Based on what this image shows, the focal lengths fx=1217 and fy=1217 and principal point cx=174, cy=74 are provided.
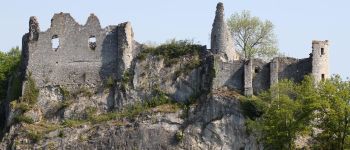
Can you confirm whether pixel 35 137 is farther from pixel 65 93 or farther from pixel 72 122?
pixel 65 93

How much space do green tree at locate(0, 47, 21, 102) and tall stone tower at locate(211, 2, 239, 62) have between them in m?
17.8

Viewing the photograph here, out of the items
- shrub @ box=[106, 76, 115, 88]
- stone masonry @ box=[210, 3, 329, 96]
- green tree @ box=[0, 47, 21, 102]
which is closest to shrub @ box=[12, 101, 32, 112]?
shrub @ box=[106, 76, 115, 88]

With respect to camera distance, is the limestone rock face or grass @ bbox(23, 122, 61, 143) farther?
grass @ bbox(23, 122, 61, 143)

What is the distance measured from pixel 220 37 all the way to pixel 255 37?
1016 centimetres

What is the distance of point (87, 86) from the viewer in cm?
8438

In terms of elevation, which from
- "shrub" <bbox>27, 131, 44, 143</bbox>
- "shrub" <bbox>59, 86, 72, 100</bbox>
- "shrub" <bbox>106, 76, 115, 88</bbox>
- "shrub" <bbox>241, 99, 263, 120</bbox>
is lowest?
"shrub" <bbox>27, 131, 44, 143</bbox>

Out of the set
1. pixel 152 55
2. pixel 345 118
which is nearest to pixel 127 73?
pixel 152 55

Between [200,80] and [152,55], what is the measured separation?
4.11 meters

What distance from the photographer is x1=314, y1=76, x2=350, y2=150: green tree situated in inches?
2736

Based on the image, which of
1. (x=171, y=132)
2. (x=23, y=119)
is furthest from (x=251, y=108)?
(x=23, y=119)

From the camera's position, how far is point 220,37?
83.4 metres

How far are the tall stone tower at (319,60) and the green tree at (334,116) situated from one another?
8755 mm

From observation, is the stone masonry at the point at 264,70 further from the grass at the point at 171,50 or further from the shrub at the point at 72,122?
the shrub at the point at 72,122

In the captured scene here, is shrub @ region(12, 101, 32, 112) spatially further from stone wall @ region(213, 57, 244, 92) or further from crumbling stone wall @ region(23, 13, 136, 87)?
stone wall @ region(213, 57, 244, 92)
